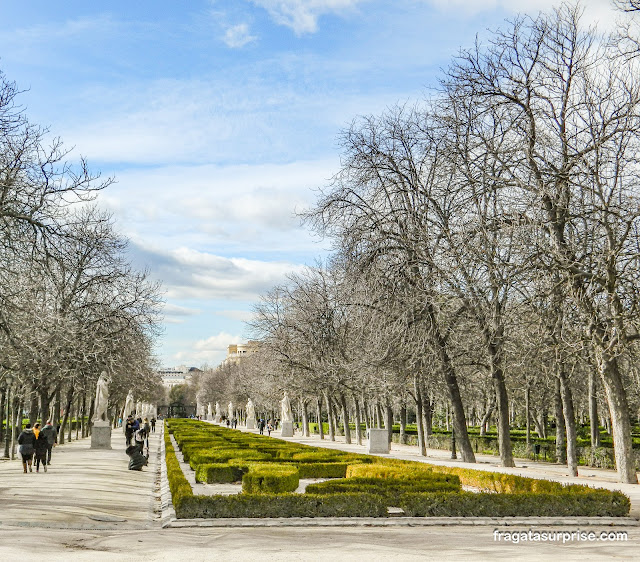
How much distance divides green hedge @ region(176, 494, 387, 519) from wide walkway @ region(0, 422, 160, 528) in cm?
93

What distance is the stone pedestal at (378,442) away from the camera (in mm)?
31772

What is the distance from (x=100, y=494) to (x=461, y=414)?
507 inches

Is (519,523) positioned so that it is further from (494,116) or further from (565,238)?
(494,116)

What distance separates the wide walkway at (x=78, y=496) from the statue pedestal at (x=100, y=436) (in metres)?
9.36

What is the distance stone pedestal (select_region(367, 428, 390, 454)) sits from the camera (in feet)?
104

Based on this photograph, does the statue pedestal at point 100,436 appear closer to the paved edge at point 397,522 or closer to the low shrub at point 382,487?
the low shrub at point 382,487

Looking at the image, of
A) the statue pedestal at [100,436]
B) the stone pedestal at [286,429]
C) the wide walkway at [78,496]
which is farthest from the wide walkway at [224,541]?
the stone pedestal at [286,429]

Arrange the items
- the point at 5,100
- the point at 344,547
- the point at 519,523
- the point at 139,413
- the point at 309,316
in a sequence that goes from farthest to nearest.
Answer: the point at 139,413, the point at 309,316, the point at 5,100, the point at 519,523, the point at 344,547

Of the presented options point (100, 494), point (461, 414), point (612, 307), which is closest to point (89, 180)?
point (100, 494)

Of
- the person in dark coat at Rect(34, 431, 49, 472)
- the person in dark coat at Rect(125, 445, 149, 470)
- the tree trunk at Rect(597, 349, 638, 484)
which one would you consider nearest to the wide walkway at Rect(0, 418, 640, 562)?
the person in dark coat at Rect(34, 431, 49, 472)

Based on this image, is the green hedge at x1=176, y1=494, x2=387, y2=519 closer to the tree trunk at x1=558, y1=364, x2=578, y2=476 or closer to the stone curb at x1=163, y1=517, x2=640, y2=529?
the stone curb at x1=163, y1=517, x2=640, y2=529

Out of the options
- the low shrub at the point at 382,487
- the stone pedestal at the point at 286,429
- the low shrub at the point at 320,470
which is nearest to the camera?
the low shrub at the point at 382,487

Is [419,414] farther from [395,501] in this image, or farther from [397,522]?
[397,522]

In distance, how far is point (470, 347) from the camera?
22625 mm
